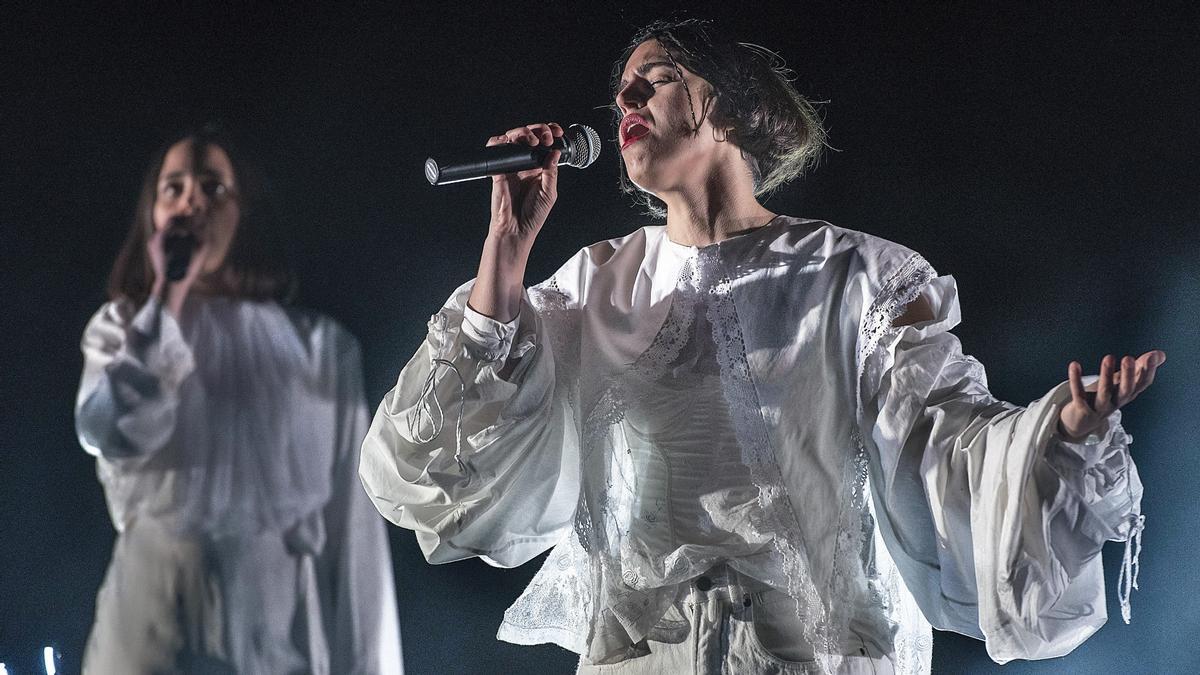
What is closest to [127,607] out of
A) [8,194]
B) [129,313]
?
[129,313]

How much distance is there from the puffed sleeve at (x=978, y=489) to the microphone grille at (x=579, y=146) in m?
0.42

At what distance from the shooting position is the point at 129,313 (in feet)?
3.83

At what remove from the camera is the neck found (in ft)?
5.09

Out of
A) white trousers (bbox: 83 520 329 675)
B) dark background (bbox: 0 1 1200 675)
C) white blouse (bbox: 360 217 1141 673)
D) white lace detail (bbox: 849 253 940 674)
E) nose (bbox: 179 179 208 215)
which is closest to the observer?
white trousers (bbox: 83 520 329 675)

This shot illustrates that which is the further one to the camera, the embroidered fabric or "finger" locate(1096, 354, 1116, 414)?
the embroidered fabric

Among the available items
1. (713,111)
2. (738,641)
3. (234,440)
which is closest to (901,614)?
(738,641)

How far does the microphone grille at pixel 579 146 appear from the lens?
1.50 m

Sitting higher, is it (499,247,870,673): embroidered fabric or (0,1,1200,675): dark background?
(0,1,1200,675): dark background

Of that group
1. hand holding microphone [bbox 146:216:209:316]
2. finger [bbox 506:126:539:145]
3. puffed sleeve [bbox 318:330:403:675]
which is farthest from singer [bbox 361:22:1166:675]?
hand holding microphone [bbox 146:216:209:316]

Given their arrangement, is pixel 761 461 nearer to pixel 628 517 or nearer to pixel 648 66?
pixel 628 517

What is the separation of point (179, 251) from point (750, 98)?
807 millimetres

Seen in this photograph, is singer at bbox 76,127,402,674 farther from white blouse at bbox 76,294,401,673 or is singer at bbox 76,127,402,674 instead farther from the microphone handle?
the microphone handle

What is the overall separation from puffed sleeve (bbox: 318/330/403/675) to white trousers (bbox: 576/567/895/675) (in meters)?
0.31

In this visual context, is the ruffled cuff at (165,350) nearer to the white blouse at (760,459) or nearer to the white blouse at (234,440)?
the white blouse at (234,440)
